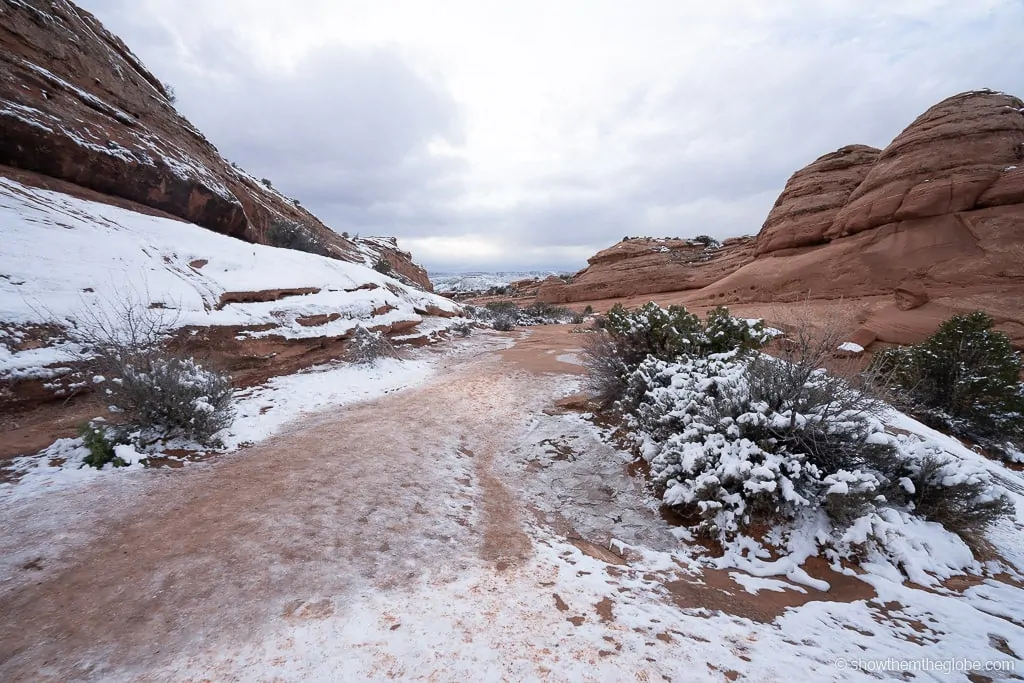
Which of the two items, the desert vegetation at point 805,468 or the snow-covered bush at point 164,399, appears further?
the snow-covered bush at point 164,399

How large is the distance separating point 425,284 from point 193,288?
28866 millimetres

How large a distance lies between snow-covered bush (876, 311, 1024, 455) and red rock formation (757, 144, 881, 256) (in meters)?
16.2

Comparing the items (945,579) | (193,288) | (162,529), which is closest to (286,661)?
(162,529)

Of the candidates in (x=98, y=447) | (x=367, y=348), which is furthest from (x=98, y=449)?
(x=367, y=348)

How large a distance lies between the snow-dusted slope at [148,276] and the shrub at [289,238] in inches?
227

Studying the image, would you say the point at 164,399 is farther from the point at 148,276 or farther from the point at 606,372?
the point at 606,372

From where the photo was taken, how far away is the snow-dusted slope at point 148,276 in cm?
583

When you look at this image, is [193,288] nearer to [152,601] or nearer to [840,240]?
[152,601]

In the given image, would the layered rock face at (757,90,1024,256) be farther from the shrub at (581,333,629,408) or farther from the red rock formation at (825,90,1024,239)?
the shrub at (581,333,629,408)

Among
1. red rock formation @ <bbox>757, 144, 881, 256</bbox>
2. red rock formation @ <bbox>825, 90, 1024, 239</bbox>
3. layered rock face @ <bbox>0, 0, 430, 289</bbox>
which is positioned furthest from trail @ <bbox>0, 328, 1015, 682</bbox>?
red rock formation @ <bbox>757, 144, 881, 256</bbox>

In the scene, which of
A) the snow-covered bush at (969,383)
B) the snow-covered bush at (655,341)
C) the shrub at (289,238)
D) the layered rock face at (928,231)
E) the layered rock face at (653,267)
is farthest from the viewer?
the layered rock face at (653,267)

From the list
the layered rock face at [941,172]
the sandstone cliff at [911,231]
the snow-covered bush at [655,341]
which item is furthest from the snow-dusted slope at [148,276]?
the layered rock face at [941,172]

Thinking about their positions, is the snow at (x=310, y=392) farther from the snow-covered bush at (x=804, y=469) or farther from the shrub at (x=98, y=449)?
the snow-covered bush at (x=804, y=469)

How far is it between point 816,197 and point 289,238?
29343 millimetres
